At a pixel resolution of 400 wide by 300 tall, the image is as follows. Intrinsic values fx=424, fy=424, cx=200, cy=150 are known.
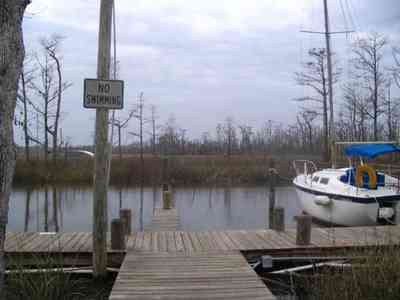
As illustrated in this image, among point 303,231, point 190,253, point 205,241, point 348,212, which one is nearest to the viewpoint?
point 190,253

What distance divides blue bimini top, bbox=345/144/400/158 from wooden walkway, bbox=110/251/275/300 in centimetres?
752

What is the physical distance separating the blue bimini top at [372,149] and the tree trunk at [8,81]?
11.6 m

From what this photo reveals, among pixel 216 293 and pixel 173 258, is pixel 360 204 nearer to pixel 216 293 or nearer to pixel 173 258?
pixel 173 258

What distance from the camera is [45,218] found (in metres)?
15.9

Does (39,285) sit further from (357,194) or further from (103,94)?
(357,194)

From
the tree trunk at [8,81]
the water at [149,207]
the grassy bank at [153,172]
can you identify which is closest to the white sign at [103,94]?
the tree trunk at [8,81]

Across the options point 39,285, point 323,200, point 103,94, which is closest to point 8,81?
point 39,285

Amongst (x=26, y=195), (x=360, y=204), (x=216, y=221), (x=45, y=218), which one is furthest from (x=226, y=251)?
(x=26, y=195)

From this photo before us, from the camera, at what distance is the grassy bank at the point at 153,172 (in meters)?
27.1

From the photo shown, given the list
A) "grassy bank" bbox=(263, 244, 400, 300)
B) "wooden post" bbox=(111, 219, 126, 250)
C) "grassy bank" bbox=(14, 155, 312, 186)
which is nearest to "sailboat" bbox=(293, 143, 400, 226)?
"grassy bank" bbox=(263, 244, 400, 300)

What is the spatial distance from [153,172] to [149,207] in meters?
10.3

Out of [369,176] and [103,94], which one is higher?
[103,94]

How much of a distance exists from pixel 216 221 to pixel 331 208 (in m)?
4.14

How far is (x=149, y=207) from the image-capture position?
18.8m
